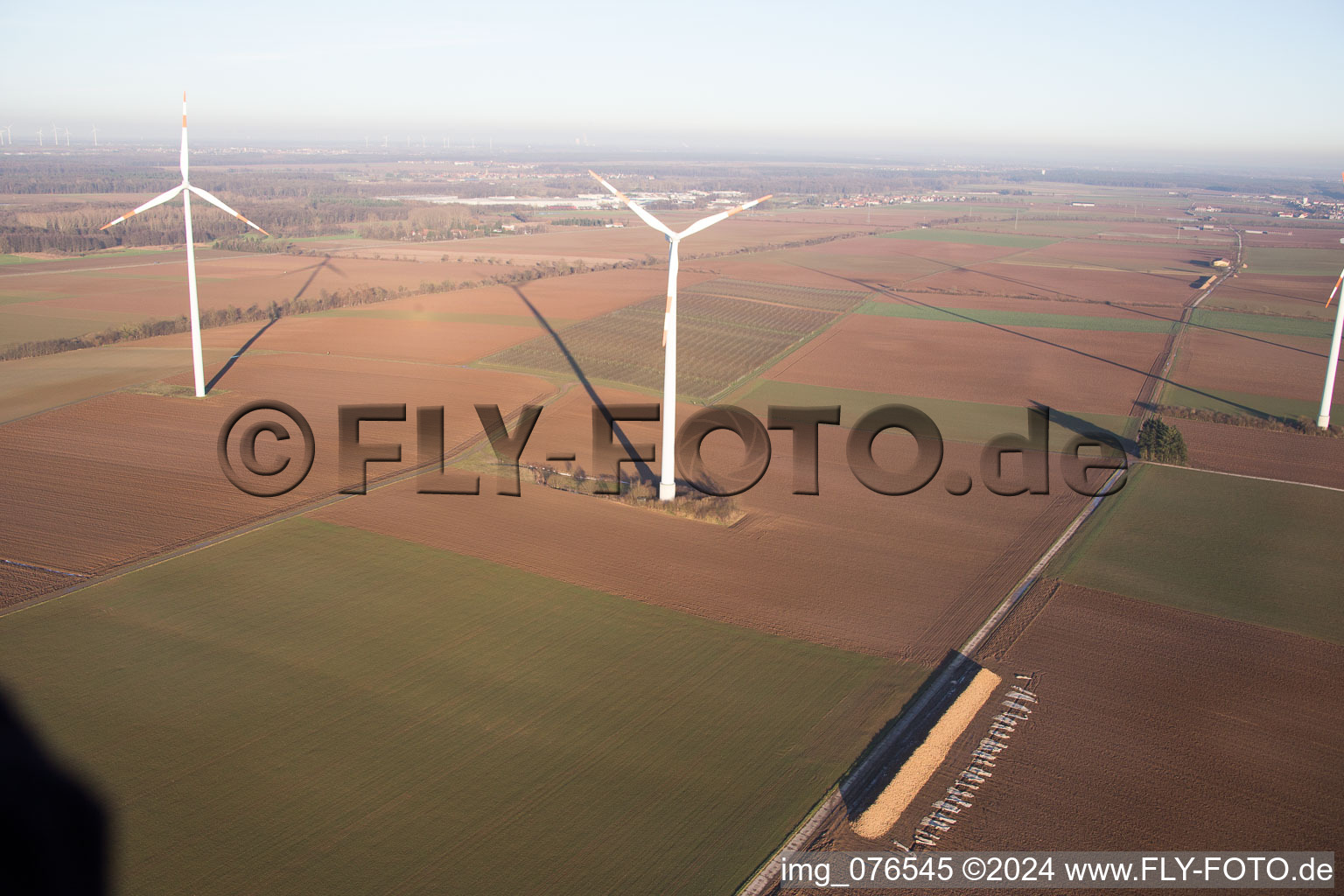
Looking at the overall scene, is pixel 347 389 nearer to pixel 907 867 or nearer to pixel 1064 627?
pixel 1064 627

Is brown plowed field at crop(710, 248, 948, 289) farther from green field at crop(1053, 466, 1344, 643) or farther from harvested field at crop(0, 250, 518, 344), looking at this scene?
green field at crop(1053, 466, 1344, 643)

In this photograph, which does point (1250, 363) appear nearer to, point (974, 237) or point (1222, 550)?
point (1222, 550)

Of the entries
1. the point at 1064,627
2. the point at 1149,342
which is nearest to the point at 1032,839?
the point at 1064,627

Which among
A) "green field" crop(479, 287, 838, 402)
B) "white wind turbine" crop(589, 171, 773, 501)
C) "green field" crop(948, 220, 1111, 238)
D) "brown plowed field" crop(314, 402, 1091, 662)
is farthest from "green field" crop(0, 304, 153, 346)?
"green field" crop(948, 220, 1111, 238)

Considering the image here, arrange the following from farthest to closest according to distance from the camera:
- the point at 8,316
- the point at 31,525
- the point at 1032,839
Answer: the point at 8,316 < the point at 31,525 < the point at 1032,839

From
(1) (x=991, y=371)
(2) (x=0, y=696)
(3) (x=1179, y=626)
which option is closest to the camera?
(2) (x=0, y=696)

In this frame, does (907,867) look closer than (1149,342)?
Yes
